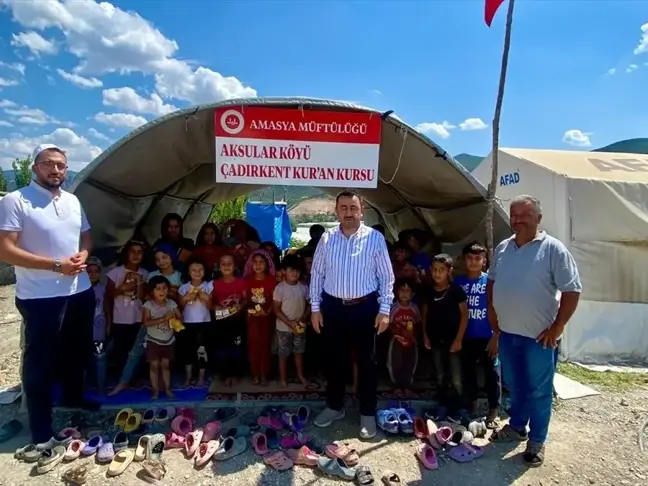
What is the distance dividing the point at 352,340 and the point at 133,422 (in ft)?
6.63

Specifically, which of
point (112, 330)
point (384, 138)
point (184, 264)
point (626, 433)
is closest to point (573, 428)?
point (626, 433)

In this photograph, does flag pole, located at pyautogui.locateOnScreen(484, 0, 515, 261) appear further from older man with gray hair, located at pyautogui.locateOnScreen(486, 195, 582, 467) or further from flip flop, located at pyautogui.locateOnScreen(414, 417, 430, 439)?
flip flop, located at pyautogui.locateOnScreen(414, 417, 430, 439)

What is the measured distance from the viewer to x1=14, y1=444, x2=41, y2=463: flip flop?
10.9 feet

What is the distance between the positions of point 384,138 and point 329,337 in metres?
→ 2.29

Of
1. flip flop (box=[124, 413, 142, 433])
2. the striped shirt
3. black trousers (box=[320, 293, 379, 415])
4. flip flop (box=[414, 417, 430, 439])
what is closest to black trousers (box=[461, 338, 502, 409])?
flip flop (box=[414, 417, 430, 439])

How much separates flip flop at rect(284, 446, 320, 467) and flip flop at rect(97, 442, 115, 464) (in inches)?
53.3

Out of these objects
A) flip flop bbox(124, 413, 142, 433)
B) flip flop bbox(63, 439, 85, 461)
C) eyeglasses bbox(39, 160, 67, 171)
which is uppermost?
eyeglasses bbox(39, 160, 67, 171)

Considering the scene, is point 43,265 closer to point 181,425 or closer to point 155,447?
point 155,447

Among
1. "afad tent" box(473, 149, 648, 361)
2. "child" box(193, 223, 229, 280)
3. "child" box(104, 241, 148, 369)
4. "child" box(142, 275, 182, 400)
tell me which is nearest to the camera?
"child" box(142, 275, 182, 400)

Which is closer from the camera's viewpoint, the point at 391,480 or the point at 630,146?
the point at 391,480

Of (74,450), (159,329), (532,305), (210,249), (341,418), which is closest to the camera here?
(532,305)

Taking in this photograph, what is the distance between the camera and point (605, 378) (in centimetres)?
559

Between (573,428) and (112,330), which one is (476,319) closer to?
(573,428)

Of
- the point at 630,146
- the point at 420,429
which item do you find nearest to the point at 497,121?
the point at 420,429
